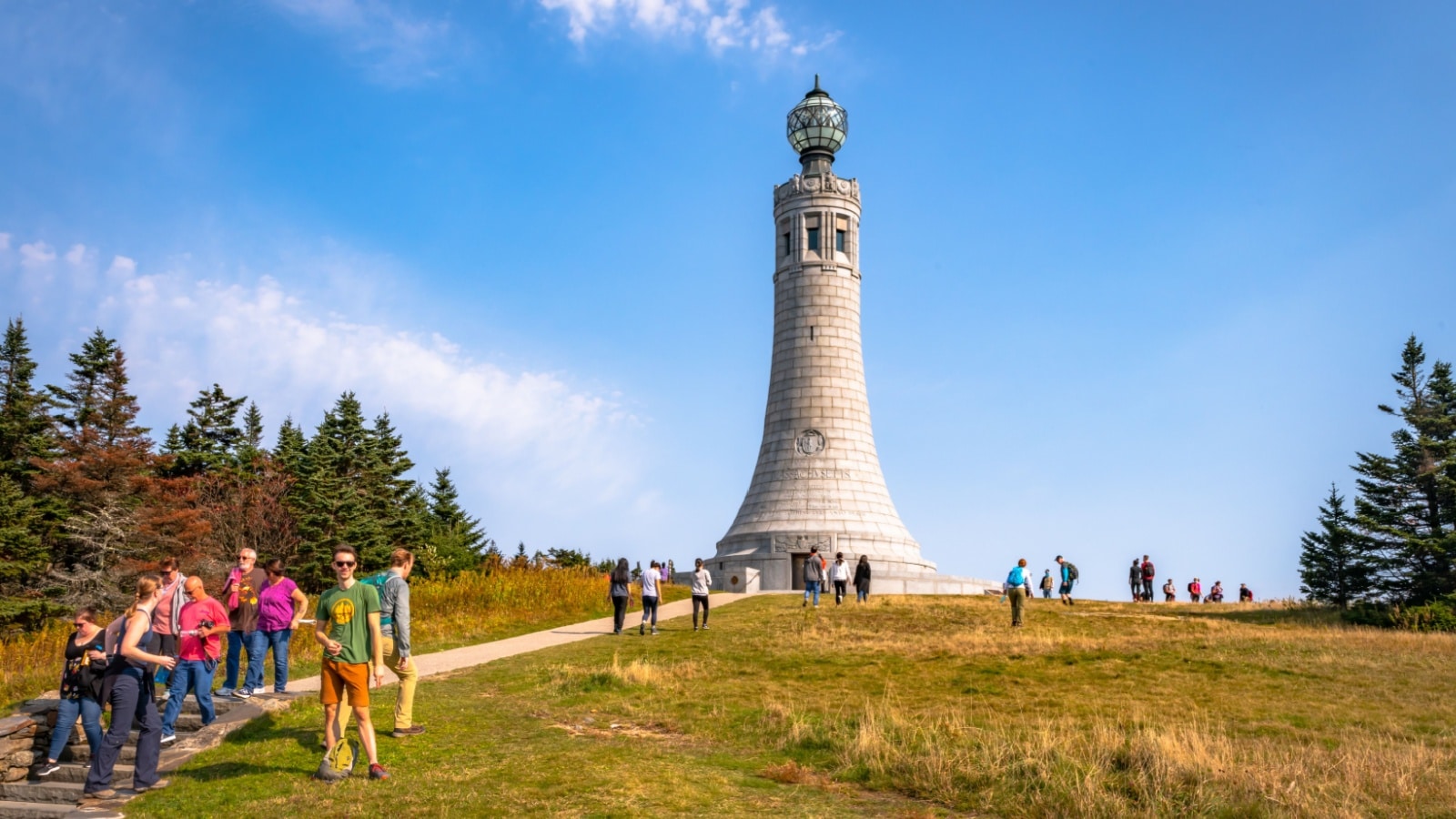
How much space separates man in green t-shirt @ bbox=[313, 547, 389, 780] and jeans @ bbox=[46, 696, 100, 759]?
2729mm

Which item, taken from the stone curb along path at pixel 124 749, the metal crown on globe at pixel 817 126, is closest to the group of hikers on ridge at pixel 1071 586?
the stone curb along path at pixel 124 749

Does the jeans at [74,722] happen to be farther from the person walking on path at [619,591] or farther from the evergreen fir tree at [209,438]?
the evergreen fir tree at [209,438]

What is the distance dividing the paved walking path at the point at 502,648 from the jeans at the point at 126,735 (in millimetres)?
3548

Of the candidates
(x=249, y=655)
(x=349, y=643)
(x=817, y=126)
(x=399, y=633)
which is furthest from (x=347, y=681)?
(x=817, y=126)

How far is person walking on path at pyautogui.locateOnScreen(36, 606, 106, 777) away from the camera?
1055 centimetres

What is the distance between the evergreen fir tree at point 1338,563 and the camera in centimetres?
2747

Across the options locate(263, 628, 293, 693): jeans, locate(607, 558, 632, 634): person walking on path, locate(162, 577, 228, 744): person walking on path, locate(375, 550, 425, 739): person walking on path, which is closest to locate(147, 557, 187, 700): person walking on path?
locate(162, 577, 228, 744): person walking on path

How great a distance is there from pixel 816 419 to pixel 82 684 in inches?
1448

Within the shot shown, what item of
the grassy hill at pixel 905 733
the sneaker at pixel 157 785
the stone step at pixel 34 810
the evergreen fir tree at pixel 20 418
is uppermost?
the evergreen fir tree at pixel 20 418

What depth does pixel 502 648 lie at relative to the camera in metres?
19.7

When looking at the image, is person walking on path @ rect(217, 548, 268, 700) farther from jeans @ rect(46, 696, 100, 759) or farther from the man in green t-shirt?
the man in green t-shirt

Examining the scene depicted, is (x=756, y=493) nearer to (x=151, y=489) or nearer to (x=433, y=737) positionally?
(x=151, y=489)

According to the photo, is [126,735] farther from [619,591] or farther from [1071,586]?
[1071,586]

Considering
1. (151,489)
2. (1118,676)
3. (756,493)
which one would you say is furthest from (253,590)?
(756,493)
